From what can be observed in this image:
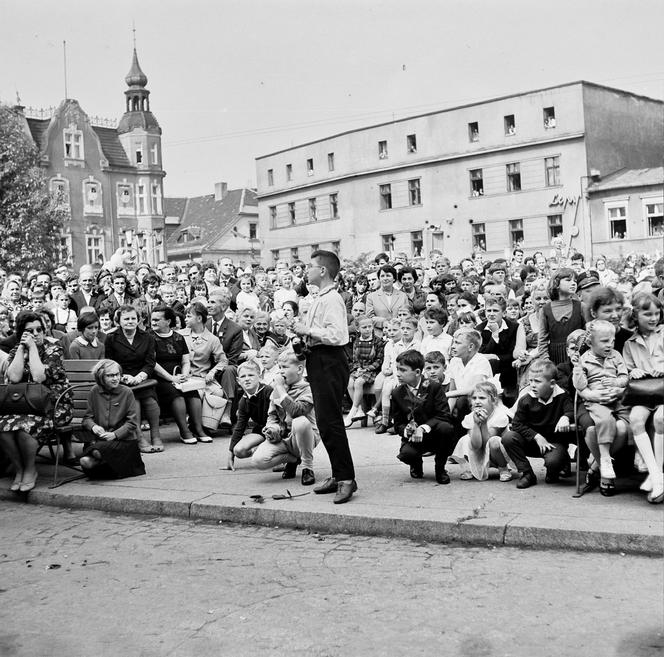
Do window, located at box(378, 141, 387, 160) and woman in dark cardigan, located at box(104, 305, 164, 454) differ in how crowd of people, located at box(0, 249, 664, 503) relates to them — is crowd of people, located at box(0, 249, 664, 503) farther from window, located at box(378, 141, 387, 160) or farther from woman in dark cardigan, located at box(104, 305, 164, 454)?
window, located at box(378, 141, 387, 160)

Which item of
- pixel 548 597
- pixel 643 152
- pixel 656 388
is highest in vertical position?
→ pixel 643 152

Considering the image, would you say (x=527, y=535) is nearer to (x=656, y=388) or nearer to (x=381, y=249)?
(x=656, y=388)

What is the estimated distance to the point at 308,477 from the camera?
26.1ft

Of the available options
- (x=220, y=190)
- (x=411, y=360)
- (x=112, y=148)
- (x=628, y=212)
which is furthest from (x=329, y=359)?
(x=220, y=190)

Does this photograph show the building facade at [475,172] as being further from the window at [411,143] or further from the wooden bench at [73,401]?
the wooden bench at [73,401]

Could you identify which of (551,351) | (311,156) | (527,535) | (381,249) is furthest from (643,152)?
(527,535)

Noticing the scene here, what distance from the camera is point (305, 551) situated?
6.04m

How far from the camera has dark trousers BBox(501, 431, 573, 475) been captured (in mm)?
7020

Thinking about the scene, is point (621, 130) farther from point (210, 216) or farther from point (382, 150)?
point (210, 216)

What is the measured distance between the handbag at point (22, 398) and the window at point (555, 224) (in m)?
44.0

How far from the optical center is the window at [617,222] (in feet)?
152

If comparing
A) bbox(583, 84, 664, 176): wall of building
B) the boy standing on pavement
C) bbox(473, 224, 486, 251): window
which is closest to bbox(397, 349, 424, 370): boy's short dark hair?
→ the boy standing on pavement

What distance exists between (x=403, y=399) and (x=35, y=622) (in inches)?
148

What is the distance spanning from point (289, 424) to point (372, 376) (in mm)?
3025
